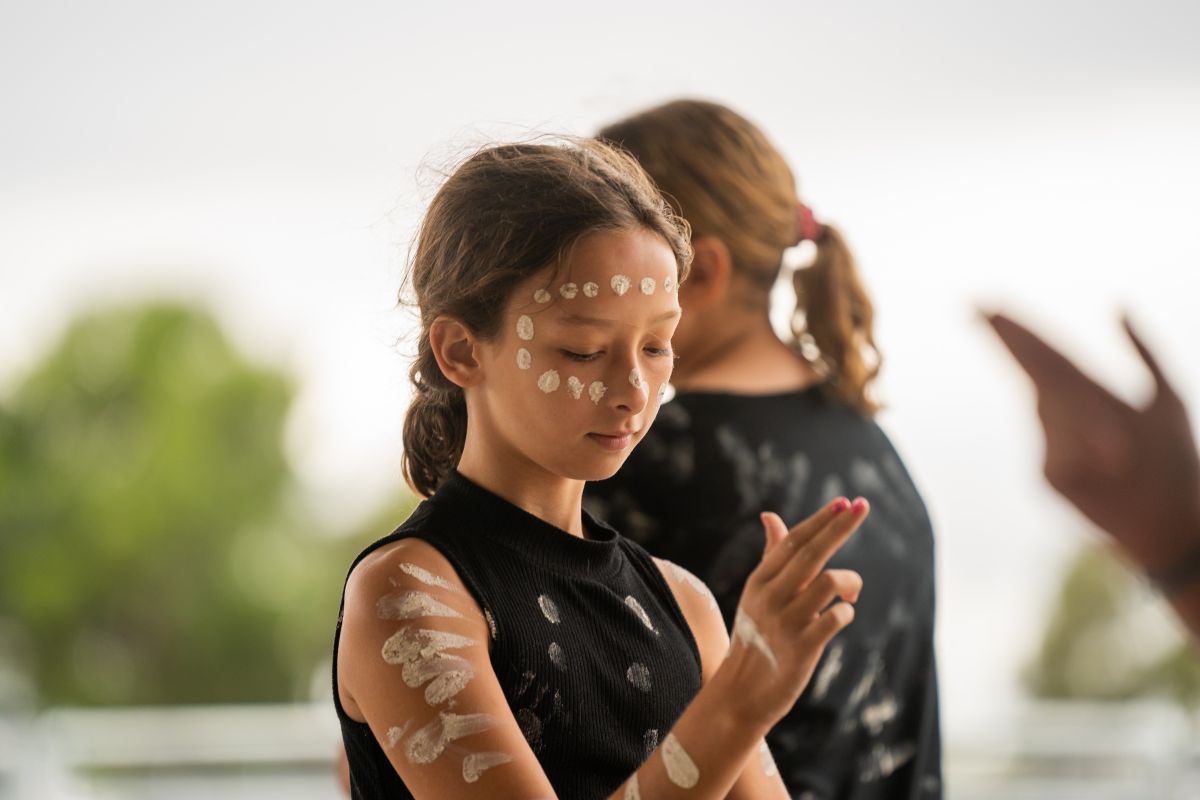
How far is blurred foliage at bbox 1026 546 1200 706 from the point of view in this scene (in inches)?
489

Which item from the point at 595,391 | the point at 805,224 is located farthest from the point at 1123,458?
the point at 805,224

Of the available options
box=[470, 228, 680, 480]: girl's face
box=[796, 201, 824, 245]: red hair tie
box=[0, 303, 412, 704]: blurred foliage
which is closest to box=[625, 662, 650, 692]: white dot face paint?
box=[470, 228, 680, 480]: girl's face

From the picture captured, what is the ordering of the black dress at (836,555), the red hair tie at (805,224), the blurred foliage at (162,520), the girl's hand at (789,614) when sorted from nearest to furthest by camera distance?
1. the girl's hand at (789,614)
2. the black dress at (836,555)
3. the red hair tie at (805,224)
4. the blurred foliage at (162,520)

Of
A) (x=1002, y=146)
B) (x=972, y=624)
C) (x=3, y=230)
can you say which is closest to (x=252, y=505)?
(x=3, y=230)

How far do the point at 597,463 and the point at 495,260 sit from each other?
123 millimetres

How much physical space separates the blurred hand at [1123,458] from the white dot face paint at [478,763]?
0.97 feet

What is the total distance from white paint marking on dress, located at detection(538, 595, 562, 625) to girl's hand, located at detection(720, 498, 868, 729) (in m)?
0.13

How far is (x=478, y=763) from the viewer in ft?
2.18

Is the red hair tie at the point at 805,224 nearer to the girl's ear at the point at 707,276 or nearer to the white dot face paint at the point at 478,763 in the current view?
the girl's ear at the point at 707,276

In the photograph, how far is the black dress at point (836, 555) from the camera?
1041mm

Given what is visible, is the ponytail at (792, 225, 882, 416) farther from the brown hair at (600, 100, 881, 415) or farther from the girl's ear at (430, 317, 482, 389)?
the girl's ear at (430, 317, 482, 389)

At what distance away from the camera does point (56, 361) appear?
1552 cm

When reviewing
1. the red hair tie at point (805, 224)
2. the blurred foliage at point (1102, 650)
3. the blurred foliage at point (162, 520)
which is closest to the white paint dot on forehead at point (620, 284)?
the red hair tie at point (805, 224)

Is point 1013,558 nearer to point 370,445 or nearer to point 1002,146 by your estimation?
point 1002,146
